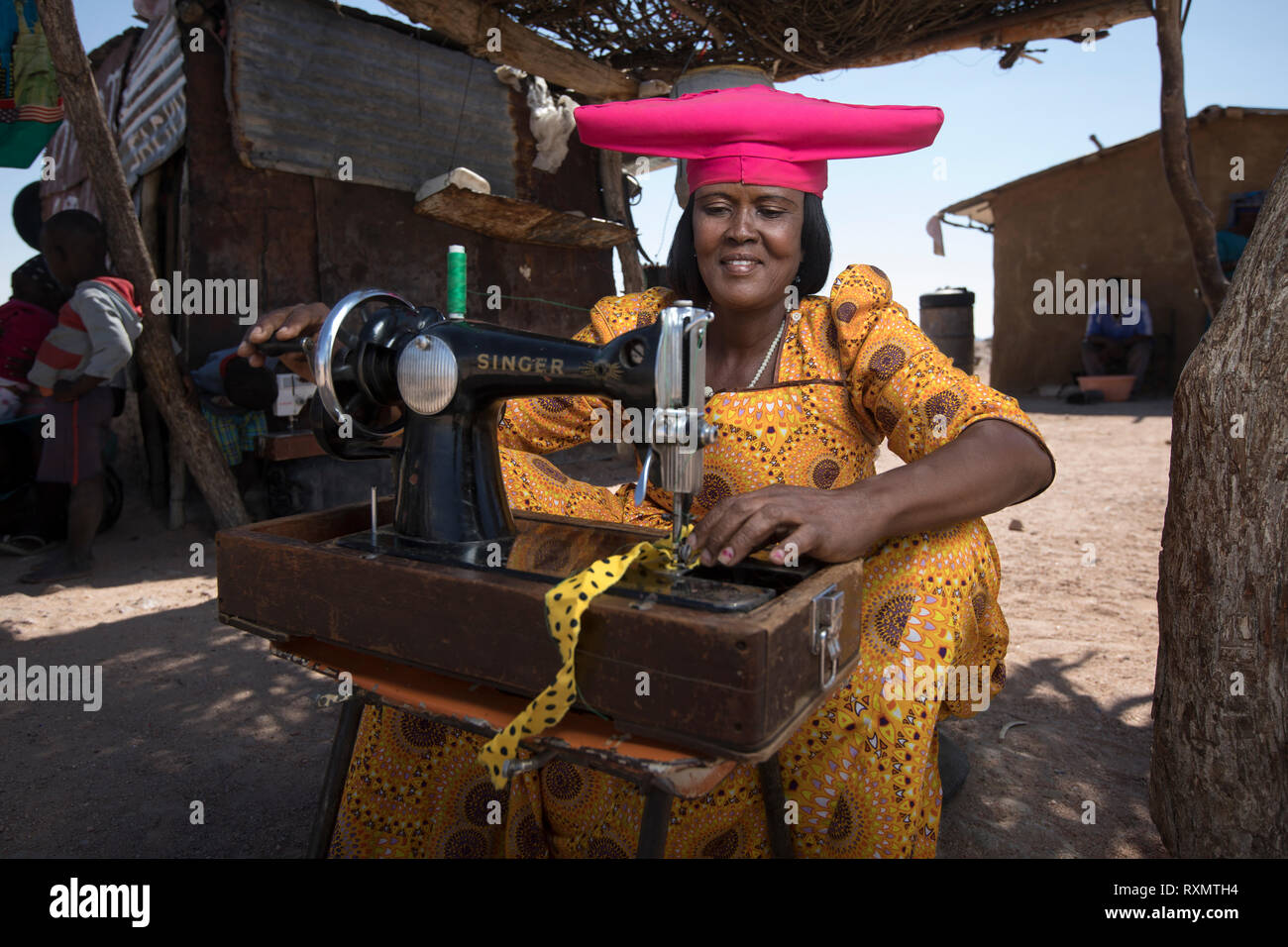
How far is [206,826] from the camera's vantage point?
6.59 feet

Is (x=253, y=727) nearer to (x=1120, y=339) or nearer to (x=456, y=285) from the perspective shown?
(x=456, y=285)

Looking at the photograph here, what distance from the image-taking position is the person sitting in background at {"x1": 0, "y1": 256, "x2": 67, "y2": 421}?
439 centimetres

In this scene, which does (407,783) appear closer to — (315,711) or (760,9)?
(315,711)

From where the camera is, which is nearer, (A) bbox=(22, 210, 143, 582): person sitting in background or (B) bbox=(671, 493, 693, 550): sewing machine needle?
(B) bbox=(671, 493, 693, 550): sewing machine needle

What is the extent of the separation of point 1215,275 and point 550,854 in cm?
288

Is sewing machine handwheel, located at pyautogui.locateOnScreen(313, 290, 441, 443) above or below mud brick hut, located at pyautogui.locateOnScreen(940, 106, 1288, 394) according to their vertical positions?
below

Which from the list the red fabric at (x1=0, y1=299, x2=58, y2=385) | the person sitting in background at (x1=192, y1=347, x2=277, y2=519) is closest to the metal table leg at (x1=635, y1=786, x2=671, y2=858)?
the person sitting in background at (x1=192, y1=347, x2=277, y2=519)

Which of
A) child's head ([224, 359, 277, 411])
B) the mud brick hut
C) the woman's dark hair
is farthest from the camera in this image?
the mud brick hut

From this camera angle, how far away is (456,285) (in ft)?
4.71

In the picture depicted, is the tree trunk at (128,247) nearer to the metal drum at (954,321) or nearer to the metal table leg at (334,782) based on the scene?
the metal table leg at (334,782)

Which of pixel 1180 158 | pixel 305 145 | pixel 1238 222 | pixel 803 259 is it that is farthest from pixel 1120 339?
pixel 803 259

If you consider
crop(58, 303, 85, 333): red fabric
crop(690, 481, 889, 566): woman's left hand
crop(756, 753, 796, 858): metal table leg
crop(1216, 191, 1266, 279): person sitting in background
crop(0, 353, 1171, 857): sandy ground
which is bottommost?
crop(0, 353, 1171, 857): sandy ground

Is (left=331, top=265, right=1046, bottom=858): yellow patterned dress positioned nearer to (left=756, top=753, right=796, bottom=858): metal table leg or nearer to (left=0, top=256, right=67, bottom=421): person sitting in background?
(left=756, top=753, right=796, bottom=858): metal table leg
